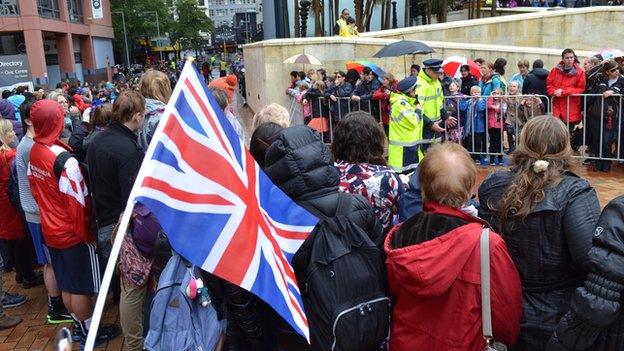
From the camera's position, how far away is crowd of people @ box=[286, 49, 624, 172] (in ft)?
24.0

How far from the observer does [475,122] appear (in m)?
8.78

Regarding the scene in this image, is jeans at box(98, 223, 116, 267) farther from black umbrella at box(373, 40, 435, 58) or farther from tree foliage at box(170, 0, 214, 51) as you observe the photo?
tree foliage at box(170, 0, 214, 51)

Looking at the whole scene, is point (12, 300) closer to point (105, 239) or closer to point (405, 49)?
point (105, 239)

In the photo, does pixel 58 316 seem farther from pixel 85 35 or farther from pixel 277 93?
pixel 85 35

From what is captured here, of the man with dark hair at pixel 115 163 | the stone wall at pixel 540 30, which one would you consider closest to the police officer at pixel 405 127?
the man with dark hair at pixel 115 163

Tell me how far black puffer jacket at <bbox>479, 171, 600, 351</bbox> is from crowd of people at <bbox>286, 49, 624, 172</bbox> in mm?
4366

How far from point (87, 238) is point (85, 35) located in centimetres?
4511

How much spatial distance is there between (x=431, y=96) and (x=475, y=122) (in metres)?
1.70

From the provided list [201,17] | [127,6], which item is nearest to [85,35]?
[127,6]

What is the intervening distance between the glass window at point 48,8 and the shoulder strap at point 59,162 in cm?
3583

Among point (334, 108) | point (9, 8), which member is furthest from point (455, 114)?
point (9, 8)

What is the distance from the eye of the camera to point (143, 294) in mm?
3611

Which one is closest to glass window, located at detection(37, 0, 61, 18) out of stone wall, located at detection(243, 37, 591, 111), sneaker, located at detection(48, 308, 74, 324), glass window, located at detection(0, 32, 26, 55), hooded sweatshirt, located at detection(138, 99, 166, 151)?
glass window, located at detection(0, 32, 26, 55)

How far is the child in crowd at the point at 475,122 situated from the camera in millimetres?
8680
